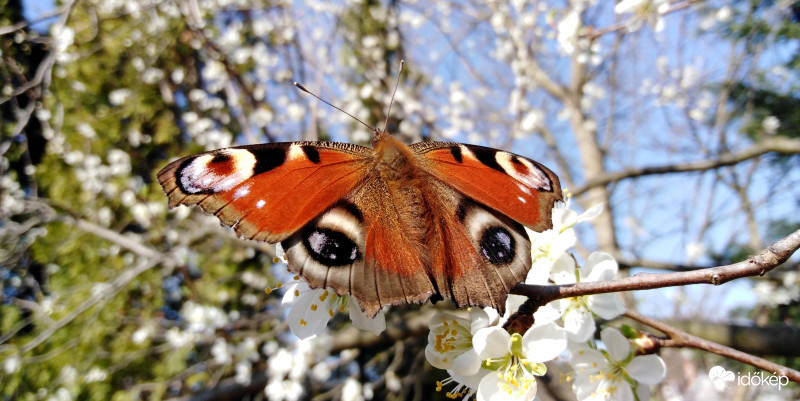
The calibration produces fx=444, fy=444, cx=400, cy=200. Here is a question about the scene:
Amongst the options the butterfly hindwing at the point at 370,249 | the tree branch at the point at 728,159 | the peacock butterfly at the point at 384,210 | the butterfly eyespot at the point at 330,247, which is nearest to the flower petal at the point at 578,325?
the peacock butterfly at the point at 384,210

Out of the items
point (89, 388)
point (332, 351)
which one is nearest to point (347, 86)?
point (332, 351)

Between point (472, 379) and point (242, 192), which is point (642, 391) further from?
point (242, 192)

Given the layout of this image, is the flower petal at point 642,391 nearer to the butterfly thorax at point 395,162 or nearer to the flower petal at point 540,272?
the flower petal at point 540,272

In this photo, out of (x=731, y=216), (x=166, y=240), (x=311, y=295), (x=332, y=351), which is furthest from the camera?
(x=166, y=240)

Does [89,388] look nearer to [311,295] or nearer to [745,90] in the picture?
[311,295]

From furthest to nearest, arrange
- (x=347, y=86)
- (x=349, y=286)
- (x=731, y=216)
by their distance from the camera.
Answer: (x=347, y=86) → (x=731, y=216) → (x=349, y=286)

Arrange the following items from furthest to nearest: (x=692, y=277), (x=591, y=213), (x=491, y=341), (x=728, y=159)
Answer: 1. (x=728, y=159)
2. (x=591, y=213)
3. (x=491, y=341)
4. (x=692, y=277)

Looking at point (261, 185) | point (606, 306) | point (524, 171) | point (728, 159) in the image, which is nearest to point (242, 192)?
point (261, 185)
